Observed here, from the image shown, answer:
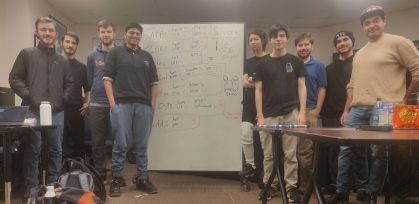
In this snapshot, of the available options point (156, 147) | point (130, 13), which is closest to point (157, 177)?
point (156, 147)

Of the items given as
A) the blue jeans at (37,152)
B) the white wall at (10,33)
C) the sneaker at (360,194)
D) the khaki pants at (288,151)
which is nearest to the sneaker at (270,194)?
the khaki pants at (288,151)

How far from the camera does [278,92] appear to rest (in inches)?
89.3

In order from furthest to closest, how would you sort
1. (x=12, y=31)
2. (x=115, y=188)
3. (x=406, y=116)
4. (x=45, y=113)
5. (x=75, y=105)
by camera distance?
(x=12, y=31) < (x=75, y=105) < (x=115, y=188) < (x=45, y=113) < (x=406, y=116)

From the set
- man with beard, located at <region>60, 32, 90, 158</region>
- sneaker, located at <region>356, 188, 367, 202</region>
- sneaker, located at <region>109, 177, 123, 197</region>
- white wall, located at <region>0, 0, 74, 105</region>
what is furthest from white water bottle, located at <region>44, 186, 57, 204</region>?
white wall, located at <region>0, 0, 74, 105</region>

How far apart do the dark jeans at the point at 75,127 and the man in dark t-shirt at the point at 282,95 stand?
166 cm

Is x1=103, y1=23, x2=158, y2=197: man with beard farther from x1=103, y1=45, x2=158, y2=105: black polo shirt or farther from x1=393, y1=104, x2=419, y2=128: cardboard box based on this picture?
x1=393, y1=104, x2=419, y2=128: cardboard box

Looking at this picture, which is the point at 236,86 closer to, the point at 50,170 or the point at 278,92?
the point at 278,92

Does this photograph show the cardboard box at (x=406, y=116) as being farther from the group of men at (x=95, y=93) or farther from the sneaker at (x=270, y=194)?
the group of men at (x=95, y=93)

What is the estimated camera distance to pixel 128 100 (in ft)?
7.84

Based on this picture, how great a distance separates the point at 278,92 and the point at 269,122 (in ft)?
0.77

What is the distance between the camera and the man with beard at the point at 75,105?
2789mm

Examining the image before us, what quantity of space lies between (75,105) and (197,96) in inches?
44.1

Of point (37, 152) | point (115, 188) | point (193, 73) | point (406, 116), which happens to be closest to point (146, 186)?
point (115, 188)

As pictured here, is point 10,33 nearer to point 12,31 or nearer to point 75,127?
point 12,31
